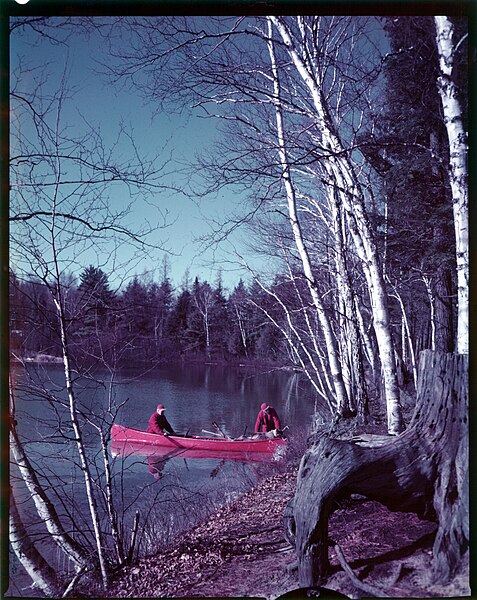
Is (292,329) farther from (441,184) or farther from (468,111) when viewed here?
(468,111)

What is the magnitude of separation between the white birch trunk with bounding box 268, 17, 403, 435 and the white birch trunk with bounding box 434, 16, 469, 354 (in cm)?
121

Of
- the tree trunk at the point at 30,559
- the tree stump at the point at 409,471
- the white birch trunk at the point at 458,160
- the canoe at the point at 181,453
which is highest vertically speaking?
the white birch trunk at the point at 458,160

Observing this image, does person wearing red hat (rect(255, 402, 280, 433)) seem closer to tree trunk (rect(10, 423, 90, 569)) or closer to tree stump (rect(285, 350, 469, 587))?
tree stump (rect(285, 350, 469, 587))

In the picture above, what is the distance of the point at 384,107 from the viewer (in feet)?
15.2

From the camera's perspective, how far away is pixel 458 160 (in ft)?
10.4

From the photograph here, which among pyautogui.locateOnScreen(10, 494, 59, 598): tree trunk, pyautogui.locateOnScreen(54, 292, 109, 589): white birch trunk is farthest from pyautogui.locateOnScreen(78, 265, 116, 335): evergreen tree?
pyautogui.locateOnScreen(10, 494, 59, 598): tree trunk

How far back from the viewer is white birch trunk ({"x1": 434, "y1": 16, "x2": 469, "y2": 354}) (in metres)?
3.12

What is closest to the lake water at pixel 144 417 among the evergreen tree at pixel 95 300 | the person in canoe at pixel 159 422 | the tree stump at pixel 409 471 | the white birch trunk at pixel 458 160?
the person in canoe at pixel 159 422

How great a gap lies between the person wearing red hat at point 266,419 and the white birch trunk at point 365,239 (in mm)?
1015

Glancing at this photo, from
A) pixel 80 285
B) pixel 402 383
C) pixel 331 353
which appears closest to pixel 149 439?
pixel 80 285

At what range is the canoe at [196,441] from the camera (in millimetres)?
4395

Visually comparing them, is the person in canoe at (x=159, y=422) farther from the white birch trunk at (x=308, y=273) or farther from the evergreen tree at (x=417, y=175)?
the evergreen tree at (x=417, y=175)

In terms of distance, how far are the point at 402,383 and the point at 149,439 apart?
3099 mm

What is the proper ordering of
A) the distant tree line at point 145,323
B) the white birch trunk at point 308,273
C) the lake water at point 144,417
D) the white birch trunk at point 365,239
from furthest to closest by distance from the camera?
→ the white birch trunk at point 308,273
the white birch trunk at point 365,239
the lake water at point 144,417
the distant tree line at point 145,323
